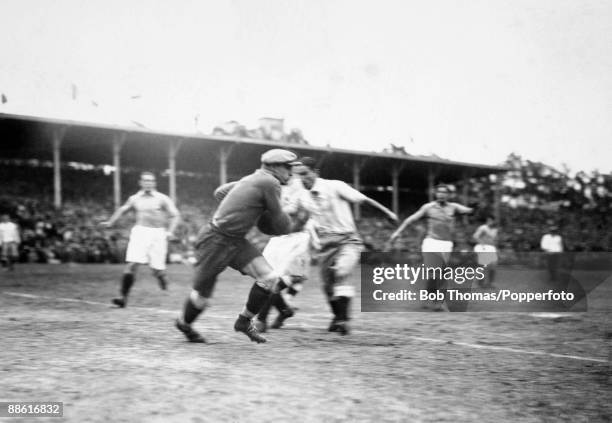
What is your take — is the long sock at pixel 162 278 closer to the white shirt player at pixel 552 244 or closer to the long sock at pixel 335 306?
the long sock at pixel 335 306

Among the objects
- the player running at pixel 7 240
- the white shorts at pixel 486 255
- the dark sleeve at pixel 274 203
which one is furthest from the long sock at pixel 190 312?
the player running at pixel 7 240

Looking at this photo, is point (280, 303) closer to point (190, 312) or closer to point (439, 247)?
point (190, 312)

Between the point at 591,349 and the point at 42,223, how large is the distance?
22206mm

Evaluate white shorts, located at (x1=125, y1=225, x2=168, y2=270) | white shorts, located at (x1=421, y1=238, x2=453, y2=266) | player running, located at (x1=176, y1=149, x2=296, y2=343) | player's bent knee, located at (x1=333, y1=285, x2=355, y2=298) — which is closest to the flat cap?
player running, located at (x1=176, y1=149, x2=296, y2=343)

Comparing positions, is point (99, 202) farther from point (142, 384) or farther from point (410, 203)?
point (142, 384)

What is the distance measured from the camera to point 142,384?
13.3ft

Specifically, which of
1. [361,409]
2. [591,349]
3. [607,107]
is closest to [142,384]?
[361,409]

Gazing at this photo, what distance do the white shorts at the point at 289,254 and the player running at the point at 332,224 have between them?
1.30 feet

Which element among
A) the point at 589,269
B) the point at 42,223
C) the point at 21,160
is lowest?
the point at 589,269

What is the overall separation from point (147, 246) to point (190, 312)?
4165mm

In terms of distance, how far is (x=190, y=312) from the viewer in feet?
18.9

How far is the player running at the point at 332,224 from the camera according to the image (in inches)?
271

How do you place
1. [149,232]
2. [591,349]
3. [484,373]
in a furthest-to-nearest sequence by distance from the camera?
[149,232] → [591,349] → [484,373]

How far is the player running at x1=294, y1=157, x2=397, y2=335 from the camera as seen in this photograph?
6887 mm
